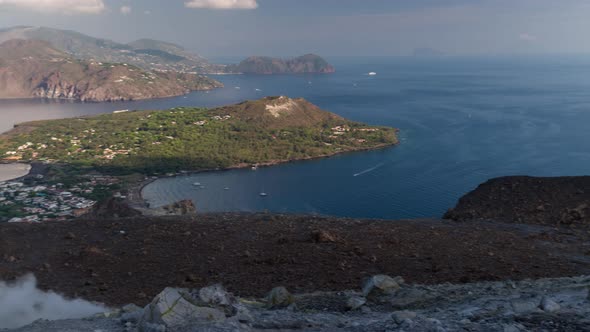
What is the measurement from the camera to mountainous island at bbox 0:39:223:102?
13162cm

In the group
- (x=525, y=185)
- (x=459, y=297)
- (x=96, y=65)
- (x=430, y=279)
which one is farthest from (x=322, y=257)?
(x=96, y=65)

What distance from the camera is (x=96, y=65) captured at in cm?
15012

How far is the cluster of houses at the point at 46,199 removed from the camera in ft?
107

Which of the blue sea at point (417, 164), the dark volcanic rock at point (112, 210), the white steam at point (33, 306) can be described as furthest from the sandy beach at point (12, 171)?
the white steam at point (33, 306)

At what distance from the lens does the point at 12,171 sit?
161 feet

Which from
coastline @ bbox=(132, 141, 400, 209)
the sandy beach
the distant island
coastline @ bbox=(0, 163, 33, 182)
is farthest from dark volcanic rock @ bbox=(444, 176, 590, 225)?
the sandy beach

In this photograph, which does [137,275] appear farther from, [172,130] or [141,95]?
[141,95]

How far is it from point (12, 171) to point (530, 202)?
53.0 metres

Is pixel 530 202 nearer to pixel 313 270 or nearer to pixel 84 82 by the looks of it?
pixel 313 270

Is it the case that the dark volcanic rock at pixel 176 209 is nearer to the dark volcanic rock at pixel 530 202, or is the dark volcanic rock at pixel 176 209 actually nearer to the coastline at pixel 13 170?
the dark volcanic rock at pixel 530 202

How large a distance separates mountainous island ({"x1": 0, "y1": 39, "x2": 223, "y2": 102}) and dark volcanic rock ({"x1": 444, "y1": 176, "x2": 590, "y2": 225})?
12856 cm

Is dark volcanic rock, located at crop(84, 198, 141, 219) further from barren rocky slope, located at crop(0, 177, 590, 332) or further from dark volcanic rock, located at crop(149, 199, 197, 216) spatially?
barren rocky slope, located at crop(0, 177, 590, 332)

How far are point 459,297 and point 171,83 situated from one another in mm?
149903

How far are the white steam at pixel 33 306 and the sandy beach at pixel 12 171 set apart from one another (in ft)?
150
